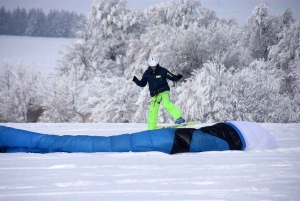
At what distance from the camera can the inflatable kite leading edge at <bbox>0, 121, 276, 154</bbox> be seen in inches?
140

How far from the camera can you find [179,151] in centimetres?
354

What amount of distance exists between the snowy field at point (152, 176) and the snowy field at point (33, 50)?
723 inches

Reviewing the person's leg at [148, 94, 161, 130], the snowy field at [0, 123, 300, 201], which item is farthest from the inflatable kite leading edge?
the person's leg at [148, 94, 161, 130]

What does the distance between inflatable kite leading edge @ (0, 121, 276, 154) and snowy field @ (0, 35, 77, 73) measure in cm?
1761

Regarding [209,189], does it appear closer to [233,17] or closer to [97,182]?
[97,182]

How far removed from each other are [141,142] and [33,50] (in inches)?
936

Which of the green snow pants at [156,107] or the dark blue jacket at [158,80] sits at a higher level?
the dark blue jacket at [158,80]

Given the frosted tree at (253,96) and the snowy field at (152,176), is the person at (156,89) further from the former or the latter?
the frosted tree at (253,96)

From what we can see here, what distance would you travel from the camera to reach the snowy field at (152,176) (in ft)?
7.32

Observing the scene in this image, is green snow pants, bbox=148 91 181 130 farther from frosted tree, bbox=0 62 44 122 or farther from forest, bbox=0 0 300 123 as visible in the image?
frosted tree, bbox=0 62 44 122

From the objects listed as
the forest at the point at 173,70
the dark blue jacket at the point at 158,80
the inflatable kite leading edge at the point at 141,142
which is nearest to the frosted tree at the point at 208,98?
the forest at the point at 173,70

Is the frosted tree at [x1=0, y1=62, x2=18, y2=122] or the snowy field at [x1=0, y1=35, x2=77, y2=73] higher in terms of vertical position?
the snowy field at [x1=0, y1=35, x2=77, y2=73]

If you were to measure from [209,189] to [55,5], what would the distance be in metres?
27.0

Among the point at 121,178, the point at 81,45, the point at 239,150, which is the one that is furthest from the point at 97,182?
the point at 81,45
